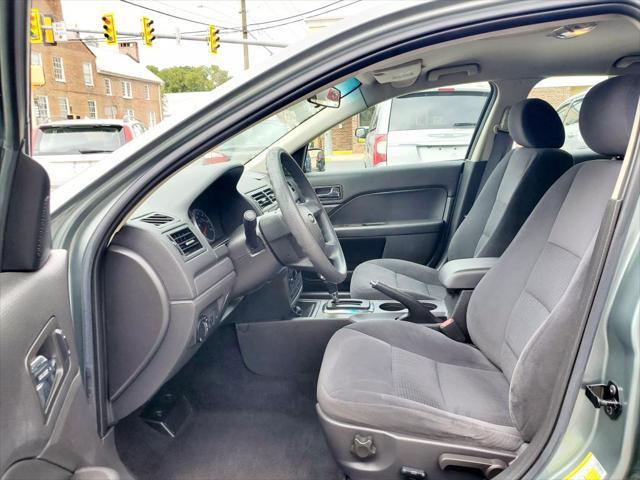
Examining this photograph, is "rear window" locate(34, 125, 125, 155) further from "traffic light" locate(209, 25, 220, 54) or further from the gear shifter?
"traffic light" locate(209, 25, 220, 54)

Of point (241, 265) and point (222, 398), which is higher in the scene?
point (241, 265)

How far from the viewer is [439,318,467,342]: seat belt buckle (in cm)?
212

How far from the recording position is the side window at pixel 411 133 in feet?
12.0

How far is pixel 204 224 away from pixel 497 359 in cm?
113

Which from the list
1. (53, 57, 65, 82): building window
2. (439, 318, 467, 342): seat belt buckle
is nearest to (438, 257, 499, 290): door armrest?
(439, 318, 467, 342): seat belt buckle

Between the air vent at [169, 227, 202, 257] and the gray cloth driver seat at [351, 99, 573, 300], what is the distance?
1148 millimetres

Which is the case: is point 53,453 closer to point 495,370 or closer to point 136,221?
point 136,221

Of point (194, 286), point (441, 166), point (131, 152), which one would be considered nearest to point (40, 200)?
point (131, 152)

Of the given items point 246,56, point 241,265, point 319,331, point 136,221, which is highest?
point 246,56

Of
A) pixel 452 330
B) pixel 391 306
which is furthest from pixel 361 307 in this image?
pixel 452 330

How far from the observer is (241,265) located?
1.96 meters

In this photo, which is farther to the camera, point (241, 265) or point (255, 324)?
point (255, 324)

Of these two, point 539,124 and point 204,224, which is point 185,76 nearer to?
point 539,124

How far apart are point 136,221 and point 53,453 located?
0.70 meters
